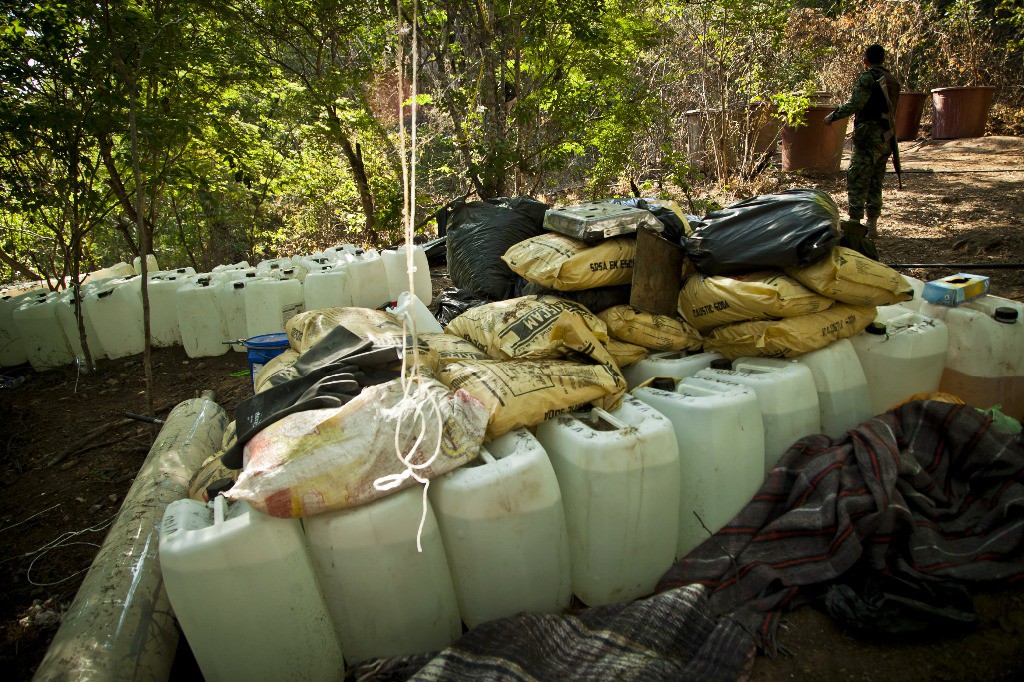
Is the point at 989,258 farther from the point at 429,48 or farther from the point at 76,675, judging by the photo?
the point at 76,675

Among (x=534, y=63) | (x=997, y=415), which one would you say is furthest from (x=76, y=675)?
(x=534, y=63)

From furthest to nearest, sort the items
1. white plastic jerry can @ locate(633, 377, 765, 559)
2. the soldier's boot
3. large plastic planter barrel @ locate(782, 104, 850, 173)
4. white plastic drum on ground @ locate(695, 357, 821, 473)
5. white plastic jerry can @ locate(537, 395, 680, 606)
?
large plastic planter barrel @ locate(782, 104, 850, 173) → the soldier's boot → white plastic drum on ground @ locate(695, 357, 821, 473) → white plastic jerry can @ locate(633, 377, 765, 559) → white plastic jerry can @ locate(537, 395, 680, 606)

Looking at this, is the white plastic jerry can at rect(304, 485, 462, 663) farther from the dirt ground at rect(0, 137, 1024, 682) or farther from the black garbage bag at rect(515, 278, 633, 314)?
the black garbage bag at rect(515, 278, 633, 314)

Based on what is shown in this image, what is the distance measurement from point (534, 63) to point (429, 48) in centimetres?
94

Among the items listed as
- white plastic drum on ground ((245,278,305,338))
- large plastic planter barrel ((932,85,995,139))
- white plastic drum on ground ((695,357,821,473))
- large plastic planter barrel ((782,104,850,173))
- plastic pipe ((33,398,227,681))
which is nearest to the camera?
plastic pipe ((33,398,227,681))

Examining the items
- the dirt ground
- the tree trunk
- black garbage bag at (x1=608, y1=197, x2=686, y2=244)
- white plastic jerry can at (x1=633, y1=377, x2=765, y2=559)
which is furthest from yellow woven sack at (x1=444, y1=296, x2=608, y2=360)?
the tree trunk

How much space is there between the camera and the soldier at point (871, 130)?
4.68m

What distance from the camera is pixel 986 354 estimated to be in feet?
7.75

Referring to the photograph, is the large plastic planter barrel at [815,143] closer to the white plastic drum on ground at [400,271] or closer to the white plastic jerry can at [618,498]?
the white plastic drum on ground at [400,271]

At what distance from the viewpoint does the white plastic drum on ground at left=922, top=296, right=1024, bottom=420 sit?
2.33 meters

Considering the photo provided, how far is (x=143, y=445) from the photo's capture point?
9.73ft

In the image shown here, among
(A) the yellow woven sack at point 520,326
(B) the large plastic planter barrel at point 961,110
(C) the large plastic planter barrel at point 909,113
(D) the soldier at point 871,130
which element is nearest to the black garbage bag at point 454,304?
(A) the yellow woven sack at point 520,326

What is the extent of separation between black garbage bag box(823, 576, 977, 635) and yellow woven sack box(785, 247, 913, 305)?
984 millimetres

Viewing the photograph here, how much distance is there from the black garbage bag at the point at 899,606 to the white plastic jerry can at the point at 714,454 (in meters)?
0.37
